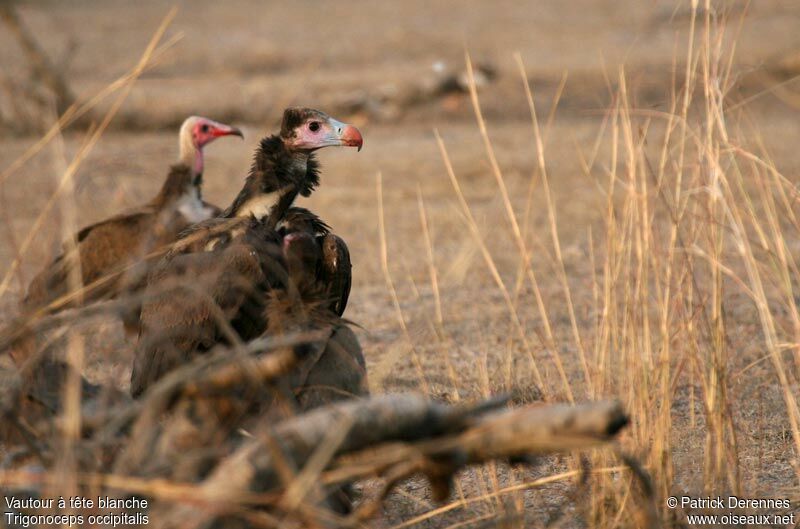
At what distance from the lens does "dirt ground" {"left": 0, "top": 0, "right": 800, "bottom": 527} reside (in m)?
4.18

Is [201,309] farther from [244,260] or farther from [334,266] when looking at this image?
[334,266]

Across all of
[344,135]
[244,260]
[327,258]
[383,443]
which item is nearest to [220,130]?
[344,135]

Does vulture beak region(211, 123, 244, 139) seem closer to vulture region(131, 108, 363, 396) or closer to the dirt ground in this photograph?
the dirt ground

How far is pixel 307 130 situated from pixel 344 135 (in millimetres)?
194

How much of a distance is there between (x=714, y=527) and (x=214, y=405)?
1.45 metres

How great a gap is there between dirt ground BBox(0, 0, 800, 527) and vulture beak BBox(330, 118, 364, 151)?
29 cm

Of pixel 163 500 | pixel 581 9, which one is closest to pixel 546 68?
pixel 581 9

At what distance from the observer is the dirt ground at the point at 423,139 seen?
4180mm

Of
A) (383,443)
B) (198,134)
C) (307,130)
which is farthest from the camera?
(198,134)

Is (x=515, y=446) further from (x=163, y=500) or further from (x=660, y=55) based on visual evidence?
(x=660, y=55)

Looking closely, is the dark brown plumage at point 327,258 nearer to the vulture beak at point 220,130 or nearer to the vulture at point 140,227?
the vulture at point 140,227

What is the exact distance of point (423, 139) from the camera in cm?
1157

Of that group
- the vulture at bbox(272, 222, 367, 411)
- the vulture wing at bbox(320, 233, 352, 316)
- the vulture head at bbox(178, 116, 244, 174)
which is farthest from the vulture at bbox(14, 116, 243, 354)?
the vulture at bbox(272, 222, 367, 411)

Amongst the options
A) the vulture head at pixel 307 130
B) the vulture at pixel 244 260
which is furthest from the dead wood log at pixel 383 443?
the vulture head at pixel 307 130
